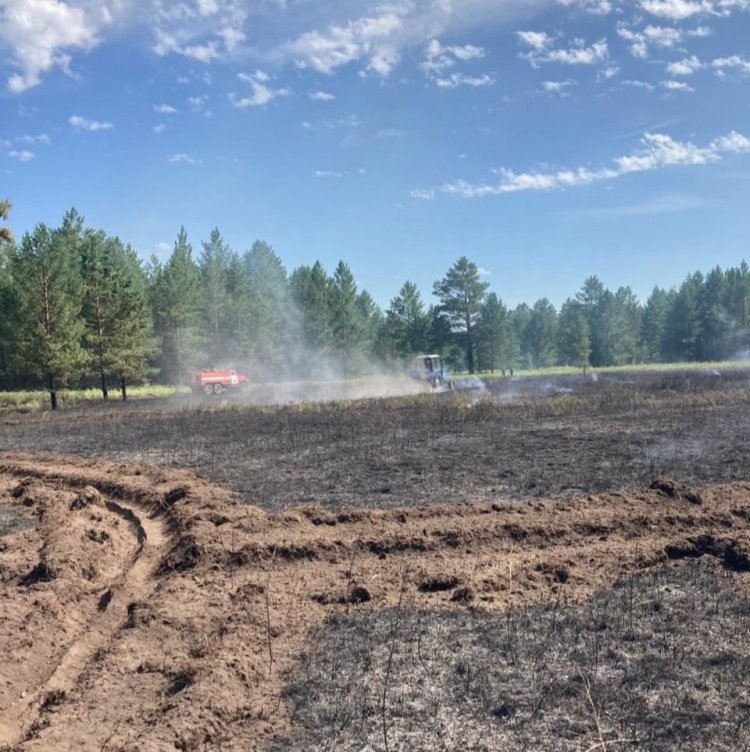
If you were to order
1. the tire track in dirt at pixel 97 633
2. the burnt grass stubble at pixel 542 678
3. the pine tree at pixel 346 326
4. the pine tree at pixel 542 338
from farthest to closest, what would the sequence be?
the pine tree at pixel 542 338
the pine tree at pixel 346 326
the tire track in dirt at pixel 97 633
the burnt grass stubble at pixel 542 678

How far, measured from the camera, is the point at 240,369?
66312 mm

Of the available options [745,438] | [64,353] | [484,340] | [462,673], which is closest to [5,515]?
[462,673]

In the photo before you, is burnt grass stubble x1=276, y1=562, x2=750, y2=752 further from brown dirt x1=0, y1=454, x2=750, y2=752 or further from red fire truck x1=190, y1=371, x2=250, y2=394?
red fire truck x1=190, y1=371, x2=250, y2=394

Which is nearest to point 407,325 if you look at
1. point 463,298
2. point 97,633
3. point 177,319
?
point 463,298

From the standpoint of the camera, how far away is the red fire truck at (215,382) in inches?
1961

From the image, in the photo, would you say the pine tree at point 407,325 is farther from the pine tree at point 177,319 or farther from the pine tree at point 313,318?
the pine tree at point 177,319

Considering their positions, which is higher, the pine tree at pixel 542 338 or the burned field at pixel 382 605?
the pine tree at pixel 542 338

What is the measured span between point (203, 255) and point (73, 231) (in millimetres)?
16604

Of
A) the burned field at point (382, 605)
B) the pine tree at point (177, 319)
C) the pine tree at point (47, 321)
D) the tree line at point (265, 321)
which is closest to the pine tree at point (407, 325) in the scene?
the tree line at point (265, 321)

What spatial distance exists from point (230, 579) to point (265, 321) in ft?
196

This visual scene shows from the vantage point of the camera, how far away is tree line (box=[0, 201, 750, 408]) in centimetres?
3886

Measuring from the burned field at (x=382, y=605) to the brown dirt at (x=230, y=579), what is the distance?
29 millimetres

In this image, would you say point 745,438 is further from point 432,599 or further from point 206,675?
point 206,675

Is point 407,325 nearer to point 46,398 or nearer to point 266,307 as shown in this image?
point 266,307
